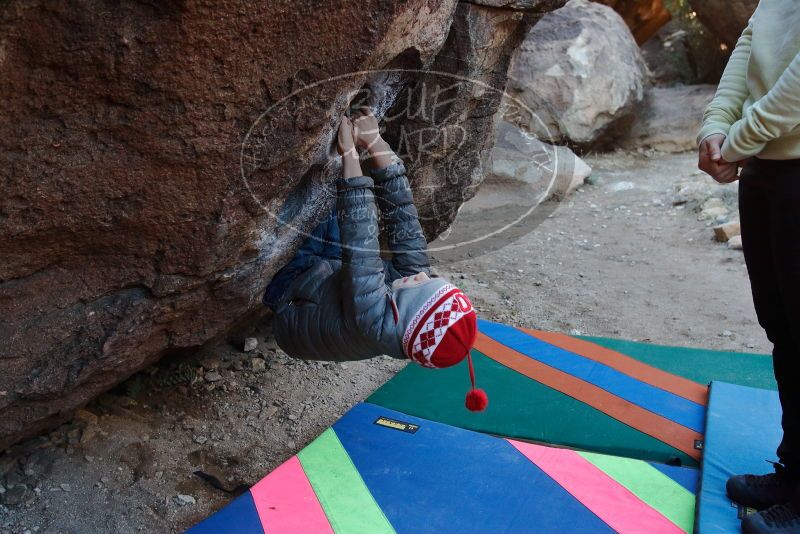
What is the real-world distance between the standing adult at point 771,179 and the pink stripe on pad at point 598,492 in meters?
0.26

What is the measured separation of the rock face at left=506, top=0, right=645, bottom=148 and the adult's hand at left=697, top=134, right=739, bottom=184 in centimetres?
495

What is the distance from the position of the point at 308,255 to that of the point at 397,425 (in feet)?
2.28

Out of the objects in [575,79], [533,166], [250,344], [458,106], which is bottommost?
[533,166]

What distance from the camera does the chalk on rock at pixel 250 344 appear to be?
308 centimetres

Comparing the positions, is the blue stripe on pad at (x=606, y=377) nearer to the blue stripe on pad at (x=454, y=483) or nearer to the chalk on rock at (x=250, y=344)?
the blue stripe on pad at (x=454, y=483)

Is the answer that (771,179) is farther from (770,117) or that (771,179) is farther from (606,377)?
(606,377)

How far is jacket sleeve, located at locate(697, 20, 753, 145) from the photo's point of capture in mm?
1799

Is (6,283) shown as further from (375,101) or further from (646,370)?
(646,370)

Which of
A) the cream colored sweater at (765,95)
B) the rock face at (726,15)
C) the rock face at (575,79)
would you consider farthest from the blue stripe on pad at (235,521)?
the rock face at (726,15)

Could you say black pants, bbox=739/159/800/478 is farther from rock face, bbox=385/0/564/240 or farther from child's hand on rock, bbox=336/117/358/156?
rock face, bbox=385/0/564/240

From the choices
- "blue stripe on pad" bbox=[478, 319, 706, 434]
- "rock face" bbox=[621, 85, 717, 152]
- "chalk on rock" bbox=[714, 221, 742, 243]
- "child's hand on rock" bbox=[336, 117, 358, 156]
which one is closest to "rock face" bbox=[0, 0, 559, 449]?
"child's hand on rock" bbox=[336, 117, 358, 156]

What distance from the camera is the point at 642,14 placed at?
9.32 meters

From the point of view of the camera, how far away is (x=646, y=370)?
298cm

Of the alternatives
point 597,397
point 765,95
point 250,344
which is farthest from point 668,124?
point 765,95
